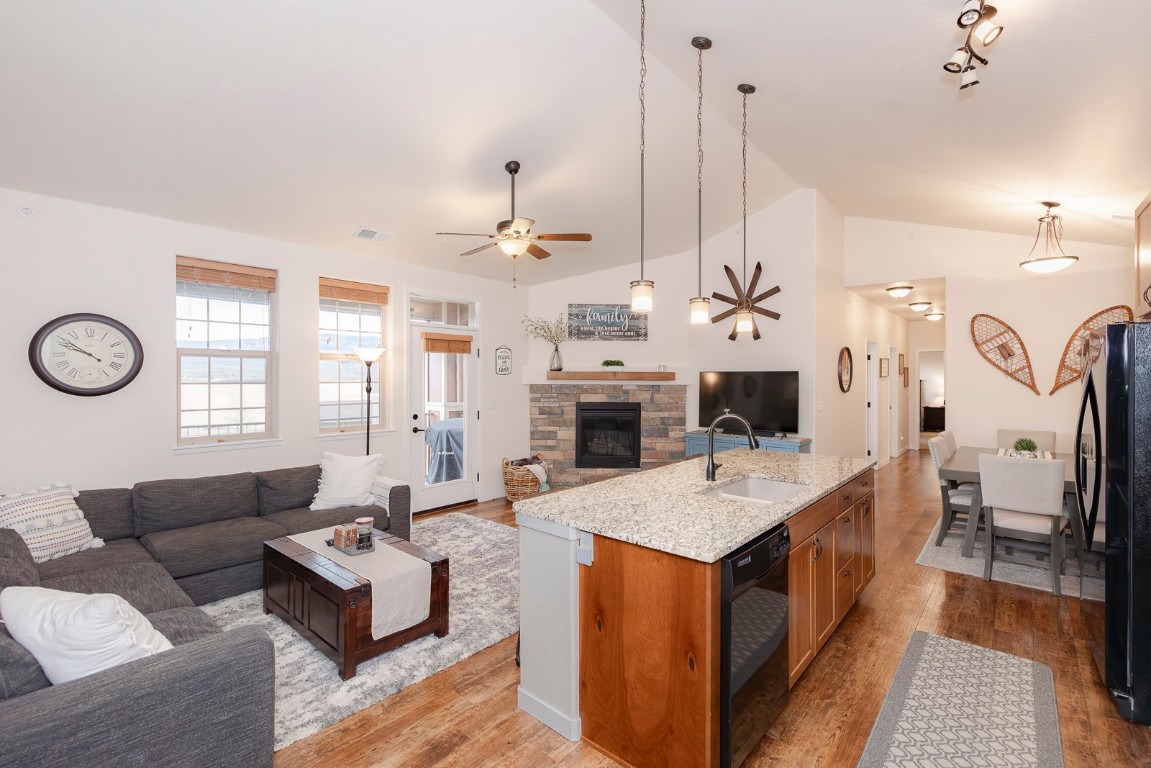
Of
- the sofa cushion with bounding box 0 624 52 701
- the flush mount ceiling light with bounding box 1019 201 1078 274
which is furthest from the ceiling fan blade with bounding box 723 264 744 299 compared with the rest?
the sofa cushion with bounding box 0 624 52 701

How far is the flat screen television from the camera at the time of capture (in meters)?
5.66

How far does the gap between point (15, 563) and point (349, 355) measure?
2.91 metres

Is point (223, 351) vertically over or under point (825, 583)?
over

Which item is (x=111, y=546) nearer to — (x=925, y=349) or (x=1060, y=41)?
(x=1060, y=41)

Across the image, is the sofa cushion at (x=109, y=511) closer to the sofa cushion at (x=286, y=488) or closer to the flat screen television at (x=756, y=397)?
the sofa cushion at (x=286, y=488)

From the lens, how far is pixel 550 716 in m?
2.15

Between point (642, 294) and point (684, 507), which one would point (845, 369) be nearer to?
point (642, 294)

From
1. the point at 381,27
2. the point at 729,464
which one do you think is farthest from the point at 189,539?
the point at 729,464

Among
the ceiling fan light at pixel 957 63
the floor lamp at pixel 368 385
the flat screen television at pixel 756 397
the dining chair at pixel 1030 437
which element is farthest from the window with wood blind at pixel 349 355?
the dining chair at pixel 1030 437

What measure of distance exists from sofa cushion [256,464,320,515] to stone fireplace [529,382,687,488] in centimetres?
280

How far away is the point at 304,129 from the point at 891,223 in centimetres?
616

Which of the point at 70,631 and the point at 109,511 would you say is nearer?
the point at 70,631

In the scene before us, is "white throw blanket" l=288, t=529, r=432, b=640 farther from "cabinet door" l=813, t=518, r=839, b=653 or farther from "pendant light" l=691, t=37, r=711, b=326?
"pendant light" l=691, t=37, r=711, b=326

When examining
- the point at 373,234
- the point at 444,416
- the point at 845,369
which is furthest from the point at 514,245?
the point at 845,369
